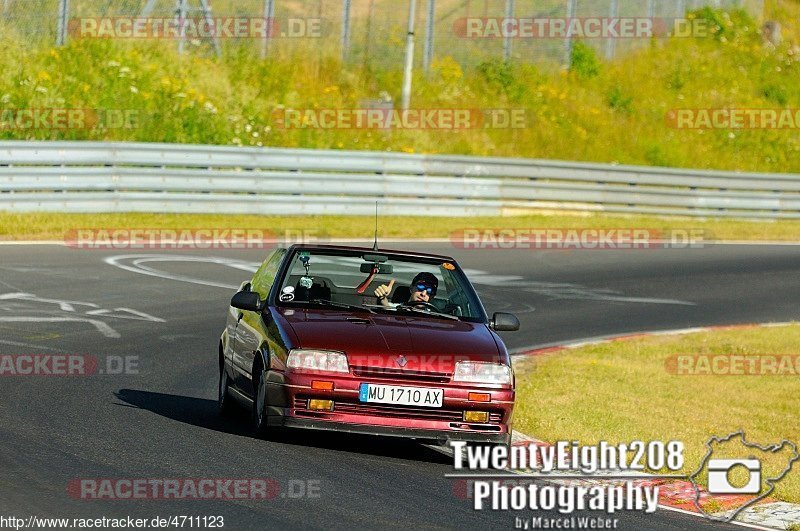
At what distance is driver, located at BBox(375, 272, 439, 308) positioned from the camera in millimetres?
10734

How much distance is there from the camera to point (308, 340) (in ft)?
31.0

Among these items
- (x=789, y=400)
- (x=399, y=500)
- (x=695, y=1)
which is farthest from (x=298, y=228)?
(x=695, y=1)

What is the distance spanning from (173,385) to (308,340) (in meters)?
3.13

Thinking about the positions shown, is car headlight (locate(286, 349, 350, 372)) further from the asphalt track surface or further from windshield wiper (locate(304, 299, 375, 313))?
windshield wiper (locate(304, 299, 375, 313))

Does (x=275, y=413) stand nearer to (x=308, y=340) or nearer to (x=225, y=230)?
(x=308, y=340)

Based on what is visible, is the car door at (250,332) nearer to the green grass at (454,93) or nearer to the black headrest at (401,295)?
the black headrest at (401,295)

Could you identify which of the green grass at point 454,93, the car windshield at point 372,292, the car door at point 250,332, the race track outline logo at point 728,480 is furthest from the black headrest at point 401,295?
the green grass at point 454,93

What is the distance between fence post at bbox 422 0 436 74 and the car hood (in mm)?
24922

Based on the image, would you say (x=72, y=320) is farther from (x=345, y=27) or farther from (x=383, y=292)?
(x=345, y=27)

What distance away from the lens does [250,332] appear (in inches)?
411

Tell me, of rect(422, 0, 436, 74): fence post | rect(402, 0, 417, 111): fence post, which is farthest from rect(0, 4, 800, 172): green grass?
rect(402, 0, 417, 111): fence post

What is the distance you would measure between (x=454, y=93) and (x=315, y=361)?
27.7 meters

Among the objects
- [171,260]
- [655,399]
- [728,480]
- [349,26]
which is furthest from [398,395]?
[349,26]

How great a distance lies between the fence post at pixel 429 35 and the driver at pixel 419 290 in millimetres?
24237
